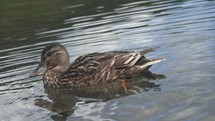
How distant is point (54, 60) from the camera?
12539 mm

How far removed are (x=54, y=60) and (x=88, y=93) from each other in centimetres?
172

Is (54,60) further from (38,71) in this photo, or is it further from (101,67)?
(101,67)

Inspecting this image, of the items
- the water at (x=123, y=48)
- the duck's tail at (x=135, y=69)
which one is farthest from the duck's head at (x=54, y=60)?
the duck's tail at (x=135, y=69)

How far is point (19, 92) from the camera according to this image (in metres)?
11.6

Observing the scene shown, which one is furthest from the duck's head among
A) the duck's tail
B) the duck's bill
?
the duck's tail

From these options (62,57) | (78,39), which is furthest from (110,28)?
(62,57)

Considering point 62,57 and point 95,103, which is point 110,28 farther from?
point 95,103

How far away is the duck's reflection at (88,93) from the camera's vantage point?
10334 mm

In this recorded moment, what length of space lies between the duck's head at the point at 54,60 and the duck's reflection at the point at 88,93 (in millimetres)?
592

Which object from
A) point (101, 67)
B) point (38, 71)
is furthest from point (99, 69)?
point (38, 71)

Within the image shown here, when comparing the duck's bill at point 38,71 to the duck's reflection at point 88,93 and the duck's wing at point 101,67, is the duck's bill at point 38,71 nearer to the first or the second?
the duck's reflection at point 88,93

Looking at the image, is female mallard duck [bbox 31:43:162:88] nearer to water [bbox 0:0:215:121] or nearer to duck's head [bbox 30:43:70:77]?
duck's head [bbox 30:43:70:77]

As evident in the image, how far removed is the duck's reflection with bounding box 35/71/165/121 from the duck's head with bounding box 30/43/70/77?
592 millimetres

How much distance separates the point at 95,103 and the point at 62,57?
2.69 metres
